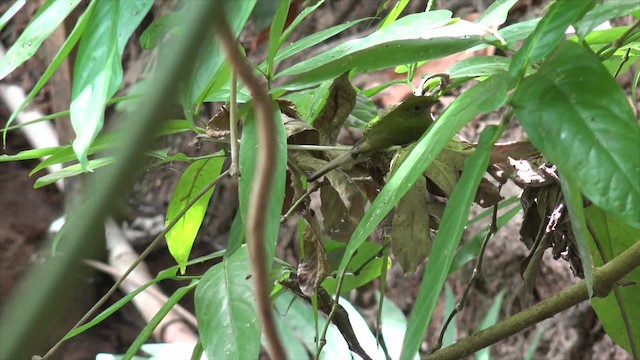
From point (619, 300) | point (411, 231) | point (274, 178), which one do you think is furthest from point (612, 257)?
point (274, 178)

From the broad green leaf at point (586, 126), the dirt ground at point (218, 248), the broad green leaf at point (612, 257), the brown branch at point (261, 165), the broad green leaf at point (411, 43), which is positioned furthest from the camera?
the dirt ground at point (218, 248)

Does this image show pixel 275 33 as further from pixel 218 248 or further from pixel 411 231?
pixel 218 248

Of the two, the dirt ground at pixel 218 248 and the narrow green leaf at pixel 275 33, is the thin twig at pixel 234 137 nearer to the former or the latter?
the narrow green leaf at pixel 275 33

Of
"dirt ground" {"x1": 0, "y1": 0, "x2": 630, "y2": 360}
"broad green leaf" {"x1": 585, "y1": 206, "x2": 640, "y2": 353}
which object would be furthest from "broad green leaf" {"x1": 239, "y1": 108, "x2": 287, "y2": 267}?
"dirt ground" {"x1": 0, "y1": 0, "x2": 630, "y2": 360}

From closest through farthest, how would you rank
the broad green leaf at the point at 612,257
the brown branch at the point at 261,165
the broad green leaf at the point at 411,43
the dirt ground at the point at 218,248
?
the brown branch at the point at 261,165
the broad green leaf at the point at 411,43
the broad green leaf at the point at 612,257
the dirt ground at the point at 218,248

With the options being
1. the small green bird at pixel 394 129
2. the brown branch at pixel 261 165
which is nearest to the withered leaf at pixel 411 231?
the small green bird at pixel 394 129

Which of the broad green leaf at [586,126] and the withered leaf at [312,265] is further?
the withered leaf at [312,265]
